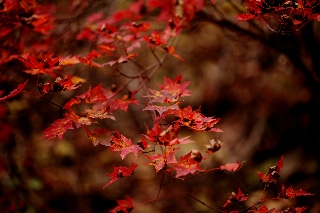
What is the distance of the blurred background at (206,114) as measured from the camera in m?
3.46

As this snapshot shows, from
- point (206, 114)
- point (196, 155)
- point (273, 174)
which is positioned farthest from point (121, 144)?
point (206, 114)

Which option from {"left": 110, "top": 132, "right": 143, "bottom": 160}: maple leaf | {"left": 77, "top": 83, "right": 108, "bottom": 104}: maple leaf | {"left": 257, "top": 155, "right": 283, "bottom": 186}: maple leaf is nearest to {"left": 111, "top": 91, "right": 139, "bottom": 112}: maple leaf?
{"left": 77, "top": 83, "right": 108, "bottom": 104}: maple leaf

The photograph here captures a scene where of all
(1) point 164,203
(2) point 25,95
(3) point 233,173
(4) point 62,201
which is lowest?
(4) point 62,201

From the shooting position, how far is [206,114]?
13.1 feet

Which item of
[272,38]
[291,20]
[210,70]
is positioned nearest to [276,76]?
[272,38]

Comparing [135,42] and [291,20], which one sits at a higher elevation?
[291,20]

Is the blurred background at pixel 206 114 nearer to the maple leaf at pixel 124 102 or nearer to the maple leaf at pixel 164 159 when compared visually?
the maple leaf at pixel 124 102

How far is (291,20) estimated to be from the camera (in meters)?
1.95

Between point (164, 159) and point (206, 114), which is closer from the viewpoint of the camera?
point (164, 159)

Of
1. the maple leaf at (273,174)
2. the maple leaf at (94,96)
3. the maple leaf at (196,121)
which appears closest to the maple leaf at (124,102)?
the maple leaf at (94,96)

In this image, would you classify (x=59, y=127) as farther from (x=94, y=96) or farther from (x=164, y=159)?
(x=164, y=159)

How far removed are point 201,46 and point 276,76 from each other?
1228mm

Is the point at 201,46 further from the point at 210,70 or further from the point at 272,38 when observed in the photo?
the point at 272,38

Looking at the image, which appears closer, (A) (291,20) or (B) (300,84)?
(A) (291,20)
